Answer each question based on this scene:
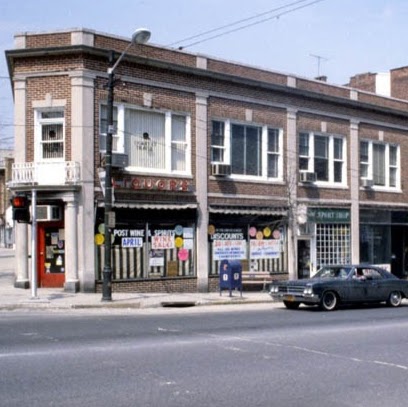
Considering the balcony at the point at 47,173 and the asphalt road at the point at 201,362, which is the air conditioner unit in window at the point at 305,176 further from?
the asphalt road at the point at 201,362

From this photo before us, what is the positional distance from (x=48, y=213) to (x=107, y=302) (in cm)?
470

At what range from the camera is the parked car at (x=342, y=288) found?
19.4 metres

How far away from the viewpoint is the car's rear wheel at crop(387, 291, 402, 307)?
70.6 ft

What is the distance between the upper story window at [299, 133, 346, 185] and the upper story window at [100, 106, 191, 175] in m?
6.33

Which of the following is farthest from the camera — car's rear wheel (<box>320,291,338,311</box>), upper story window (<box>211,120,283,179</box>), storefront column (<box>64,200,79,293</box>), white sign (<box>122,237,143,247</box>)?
upper story window (<box>211,120,283,179</box>)

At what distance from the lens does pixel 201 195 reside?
25.9m

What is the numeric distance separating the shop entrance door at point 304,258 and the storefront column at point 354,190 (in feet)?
8.95

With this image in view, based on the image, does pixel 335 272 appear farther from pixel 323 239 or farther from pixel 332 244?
pixel 332 244

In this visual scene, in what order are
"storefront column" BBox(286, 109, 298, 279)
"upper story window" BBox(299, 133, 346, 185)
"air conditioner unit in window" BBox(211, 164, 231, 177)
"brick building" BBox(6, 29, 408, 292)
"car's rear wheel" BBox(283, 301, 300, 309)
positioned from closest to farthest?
"car's rear wheel" BBox(283, 301, 300, 309), "brick building" BBox(6, 29, 408, 292), "air conditioner unit in window" BBox(211, 164, 231, 177), "storefront column" BBox(286, 109, 298, 279), "upper story window" BBox(299, 133, 346, 185)

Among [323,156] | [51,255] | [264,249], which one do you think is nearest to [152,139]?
[51,255]

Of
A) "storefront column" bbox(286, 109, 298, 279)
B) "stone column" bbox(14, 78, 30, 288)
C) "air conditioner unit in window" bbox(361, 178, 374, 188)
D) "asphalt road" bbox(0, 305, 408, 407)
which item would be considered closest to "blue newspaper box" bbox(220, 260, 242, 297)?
"asphalt road" bbox(0, 305, 408, 407)

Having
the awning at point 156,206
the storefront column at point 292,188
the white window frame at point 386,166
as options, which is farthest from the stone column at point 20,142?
the white window frame at point 386,166

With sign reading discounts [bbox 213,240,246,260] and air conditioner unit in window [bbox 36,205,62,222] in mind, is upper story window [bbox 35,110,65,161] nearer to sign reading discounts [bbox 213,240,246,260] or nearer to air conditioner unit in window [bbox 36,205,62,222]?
air conditioner unit in window [bbox 36,205,62,222]

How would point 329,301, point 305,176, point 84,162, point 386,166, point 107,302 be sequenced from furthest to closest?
point 386,166
point 305,176
point 84,162
point 107,302
point 329,301
